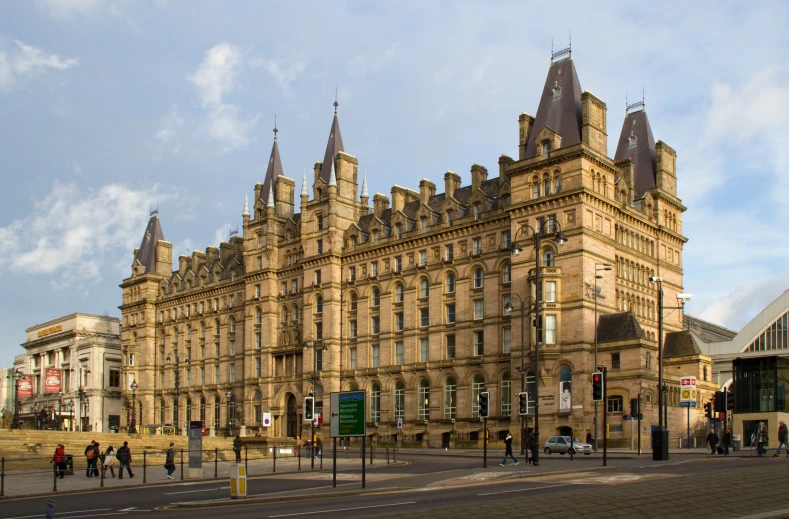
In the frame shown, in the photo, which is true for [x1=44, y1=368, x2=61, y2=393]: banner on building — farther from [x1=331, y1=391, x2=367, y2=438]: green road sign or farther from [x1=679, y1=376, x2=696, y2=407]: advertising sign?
[x1=331, y1=391, x2=367, y2=438]: green road sign

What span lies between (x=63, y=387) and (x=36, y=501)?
103 m

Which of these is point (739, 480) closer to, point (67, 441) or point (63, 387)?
point (67, 441)

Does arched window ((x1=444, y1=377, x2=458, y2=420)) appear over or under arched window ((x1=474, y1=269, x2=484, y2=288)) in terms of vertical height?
under

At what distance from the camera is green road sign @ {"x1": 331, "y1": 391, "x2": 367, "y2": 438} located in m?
28.8

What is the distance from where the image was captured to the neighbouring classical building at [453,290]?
6555 centimetres

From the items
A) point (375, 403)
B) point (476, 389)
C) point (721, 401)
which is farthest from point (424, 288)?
point (721, 401)

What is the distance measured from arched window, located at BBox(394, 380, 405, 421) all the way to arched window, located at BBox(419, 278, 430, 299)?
7.73 meters

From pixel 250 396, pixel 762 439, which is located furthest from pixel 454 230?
pixel 762 439

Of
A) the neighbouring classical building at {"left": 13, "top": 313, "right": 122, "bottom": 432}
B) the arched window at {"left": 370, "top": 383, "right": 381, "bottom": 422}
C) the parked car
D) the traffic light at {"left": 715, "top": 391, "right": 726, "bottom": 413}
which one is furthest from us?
the neighbouring classical building at {"left": 13, "top": 313, "right": 122, "bottom": 432}

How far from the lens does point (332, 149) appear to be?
294ft

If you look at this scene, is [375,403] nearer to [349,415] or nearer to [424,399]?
[424,399]

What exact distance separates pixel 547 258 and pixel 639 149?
18421 mm

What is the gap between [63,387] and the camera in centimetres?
12669

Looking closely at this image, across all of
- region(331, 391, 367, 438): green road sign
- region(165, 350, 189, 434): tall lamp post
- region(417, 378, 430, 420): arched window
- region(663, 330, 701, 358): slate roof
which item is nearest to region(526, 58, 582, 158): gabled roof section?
region(663, 330, 701, 358): slate roof
